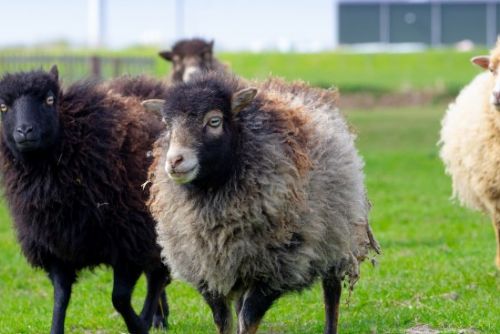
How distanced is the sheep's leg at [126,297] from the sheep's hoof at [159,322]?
859 mm

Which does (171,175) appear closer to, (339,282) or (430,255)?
(339,282)

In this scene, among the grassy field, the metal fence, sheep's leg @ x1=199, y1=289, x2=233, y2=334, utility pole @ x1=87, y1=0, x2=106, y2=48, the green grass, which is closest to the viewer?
sheep's leg @ x1=199, y1=289, x2=233, y2=334

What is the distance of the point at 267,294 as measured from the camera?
688cm

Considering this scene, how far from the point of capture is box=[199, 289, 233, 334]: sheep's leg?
23.0ft

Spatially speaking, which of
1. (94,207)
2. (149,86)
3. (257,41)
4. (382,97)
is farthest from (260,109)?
(257,41)

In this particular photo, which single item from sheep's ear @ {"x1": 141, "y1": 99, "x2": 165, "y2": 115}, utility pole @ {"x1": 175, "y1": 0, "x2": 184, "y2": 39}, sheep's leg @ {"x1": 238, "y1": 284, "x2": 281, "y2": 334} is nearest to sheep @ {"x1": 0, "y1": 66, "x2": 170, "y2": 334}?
sheep's ear @ {"x1": 141, "y1": 99, "x2": 165, "y2": 115}

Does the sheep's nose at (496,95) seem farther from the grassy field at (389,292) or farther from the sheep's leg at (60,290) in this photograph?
the sheep's leg at (60,290)

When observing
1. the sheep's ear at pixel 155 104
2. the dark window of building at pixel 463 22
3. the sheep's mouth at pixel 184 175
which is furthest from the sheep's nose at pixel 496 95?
the dark window of building at pixel 463 22

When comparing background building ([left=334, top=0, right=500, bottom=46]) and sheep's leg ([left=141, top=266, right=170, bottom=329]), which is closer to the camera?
sheep's leg ([left=141, top=266, right=170, bottom=329])

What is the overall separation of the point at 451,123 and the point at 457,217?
11.5 feet

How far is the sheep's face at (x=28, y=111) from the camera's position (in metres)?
7.60

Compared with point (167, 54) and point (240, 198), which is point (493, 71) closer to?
point (240, 198)

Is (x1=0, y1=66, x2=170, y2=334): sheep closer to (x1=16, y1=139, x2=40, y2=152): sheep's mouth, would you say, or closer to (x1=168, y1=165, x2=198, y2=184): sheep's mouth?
(x1=16, y1=139, x2=40, y2=152): sheep's mouth

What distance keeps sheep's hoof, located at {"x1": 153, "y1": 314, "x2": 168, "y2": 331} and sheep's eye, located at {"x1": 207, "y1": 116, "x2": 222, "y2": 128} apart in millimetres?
2669
